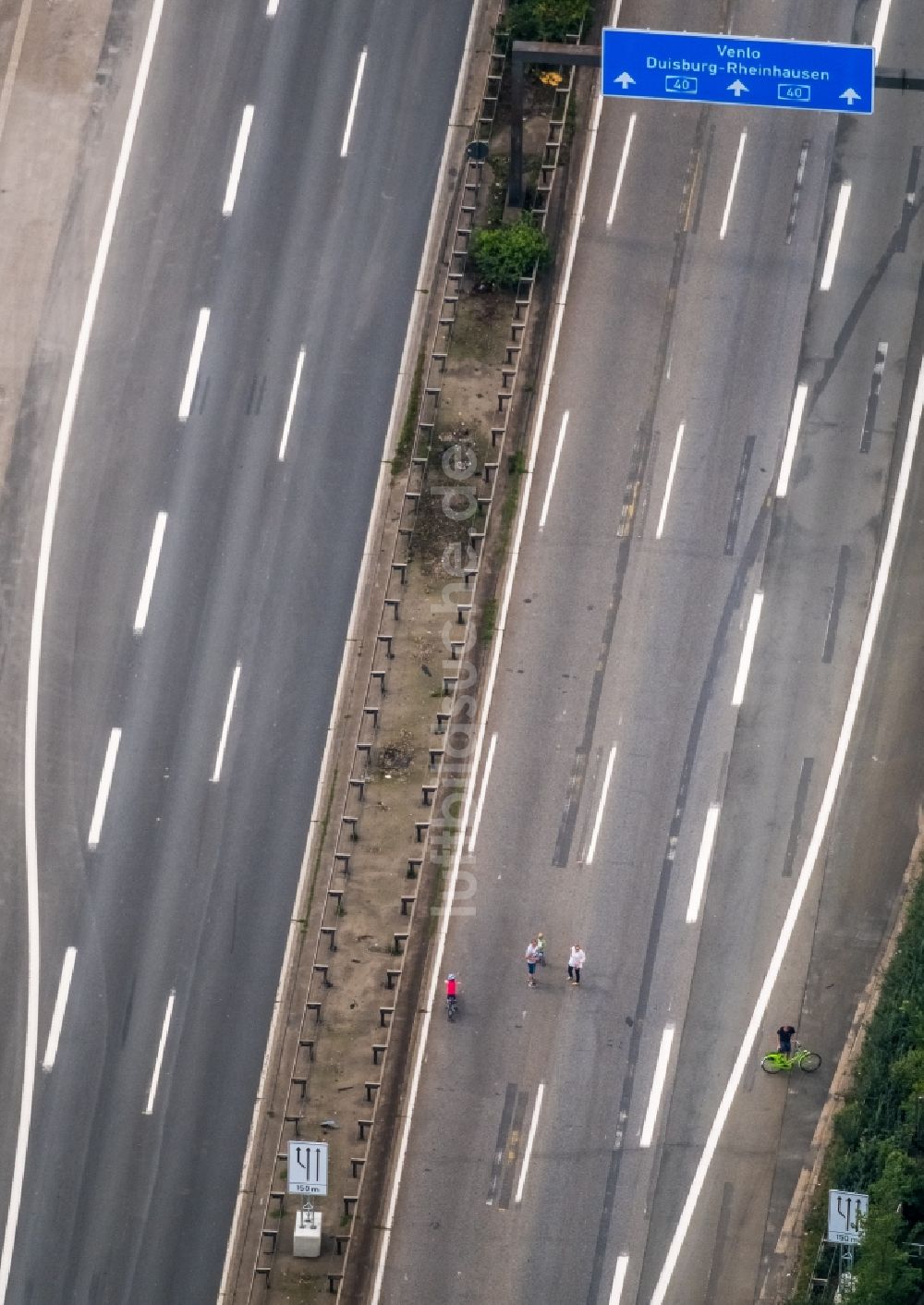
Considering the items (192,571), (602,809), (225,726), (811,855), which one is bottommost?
(811,855)

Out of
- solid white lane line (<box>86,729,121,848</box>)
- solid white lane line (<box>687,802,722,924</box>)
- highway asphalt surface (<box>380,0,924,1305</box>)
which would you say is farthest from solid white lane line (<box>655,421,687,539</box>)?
solid white lane line (<box>86,729,121,848</box>)

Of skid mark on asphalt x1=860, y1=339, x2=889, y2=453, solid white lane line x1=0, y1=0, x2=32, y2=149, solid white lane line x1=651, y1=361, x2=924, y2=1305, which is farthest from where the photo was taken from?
solid white lane line x1=0, y1=0, x2=32, y2=149

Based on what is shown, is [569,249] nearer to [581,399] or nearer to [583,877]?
[581,399]

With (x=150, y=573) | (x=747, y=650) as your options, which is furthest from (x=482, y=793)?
(x=150, y=573)

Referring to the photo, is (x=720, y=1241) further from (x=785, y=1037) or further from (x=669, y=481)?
(x=669, y=481)

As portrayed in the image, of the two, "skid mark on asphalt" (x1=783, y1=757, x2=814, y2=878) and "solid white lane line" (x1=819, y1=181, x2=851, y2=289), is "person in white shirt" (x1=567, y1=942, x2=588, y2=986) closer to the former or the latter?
"skid mark on asphalt" (x1=783, y1=757, x2=814, y2=878)

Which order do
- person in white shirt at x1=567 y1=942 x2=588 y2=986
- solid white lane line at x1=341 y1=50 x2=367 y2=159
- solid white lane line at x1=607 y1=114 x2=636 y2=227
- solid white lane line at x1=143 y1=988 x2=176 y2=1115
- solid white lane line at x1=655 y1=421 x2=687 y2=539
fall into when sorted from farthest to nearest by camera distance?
solid white lane line at x1=607 y1=114 x2=636 y2=227
solid white lane line at x1=341 y1=50 x2=367 y2=159
solid white lane line at x1=655 y1=421 x2=687 y2=539
person in white shirt at x1=567 y1=942 x2=588 y2=986
solid white lane line at x1=143 y1=988 x2=176 y2=1115
